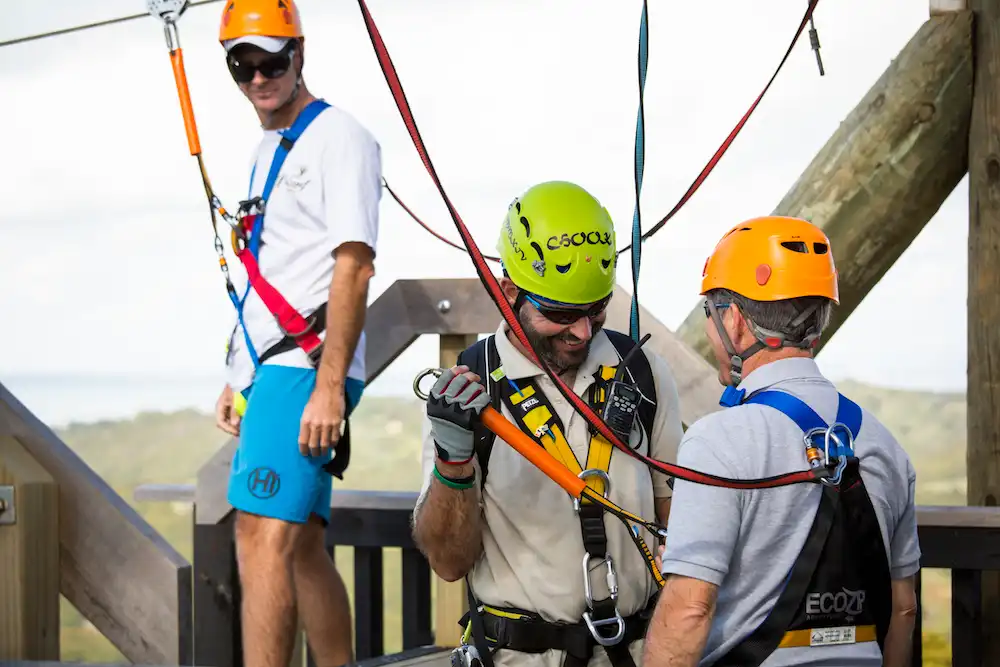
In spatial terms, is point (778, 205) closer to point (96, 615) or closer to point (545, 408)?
point (545, 408)

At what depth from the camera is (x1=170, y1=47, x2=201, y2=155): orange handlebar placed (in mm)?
4457

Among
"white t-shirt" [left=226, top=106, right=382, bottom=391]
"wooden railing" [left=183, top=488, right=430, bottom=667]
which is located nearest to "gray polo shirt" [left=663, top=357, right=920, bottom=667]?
"white t-shirt" [left=226, top=106, right=382, bottom=391]

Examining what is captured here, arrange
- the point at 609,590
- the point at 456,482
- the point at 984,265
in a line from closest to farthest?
the point at 456,482 → the point at 609,590 → the point at 984,265

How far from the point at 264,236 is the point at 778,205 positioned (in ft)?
8.37

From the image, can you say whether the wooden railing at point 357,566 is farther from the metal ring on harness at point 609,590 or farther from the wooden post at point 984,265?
the wooden post at point 984,265

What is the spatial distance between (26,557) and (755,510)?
10.2ft

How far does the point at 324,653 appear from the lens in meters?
4.12

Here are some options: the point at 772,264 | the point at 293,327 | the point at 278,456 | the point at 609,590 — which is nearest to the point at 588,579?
the point at 609,590

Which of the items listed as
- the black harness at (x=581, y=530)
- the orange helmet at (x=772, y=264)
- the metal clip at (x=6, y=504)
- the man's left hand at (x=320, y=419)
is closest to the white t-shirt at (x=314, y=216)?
the man's left hand at (x=320, y=419)

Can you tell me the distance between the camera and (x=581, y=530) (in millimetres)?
3082

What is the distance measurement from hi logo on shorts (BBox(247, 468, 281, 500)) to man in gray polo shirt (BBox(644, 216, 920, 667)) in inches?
66.3

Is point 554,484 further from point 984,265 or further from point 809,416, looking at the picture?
point 984,265

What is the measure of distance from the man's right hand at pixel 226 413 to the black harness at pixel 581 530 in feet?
4.66

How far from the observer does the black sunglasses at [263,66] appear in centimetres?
400
